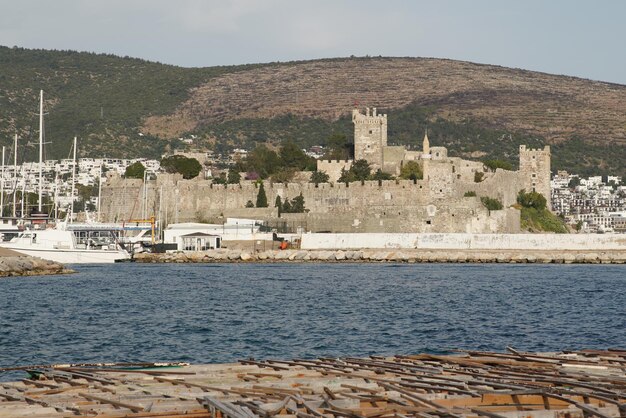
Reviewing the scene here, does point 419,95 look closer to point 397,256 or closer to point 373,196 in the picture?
point 373,196

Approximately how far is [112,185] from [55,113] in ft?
238

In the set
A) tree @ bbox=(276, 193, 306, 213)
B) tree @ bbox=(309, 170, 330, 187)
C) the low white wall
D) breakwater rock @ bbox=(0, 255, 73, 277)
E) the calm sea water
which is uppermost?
tree @ bbox=(309, 170, 330, 187)

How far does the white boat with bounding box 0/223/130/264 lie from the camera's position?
1945 inches

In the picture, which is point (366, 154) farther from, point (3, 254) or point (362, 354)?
point (362, 354)

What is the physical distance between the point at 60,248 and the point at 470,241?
17.0 meters

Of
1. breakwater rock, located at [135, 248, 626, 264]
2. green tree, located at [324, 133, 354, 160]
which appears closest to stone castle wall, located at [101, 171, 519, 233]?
breakwater rock, located at [135, 248, 626, 264]

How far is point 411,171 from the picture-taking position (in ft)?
211

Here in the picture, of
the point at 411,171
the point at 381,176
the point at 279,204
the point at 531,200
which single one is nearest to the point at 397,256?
the point at 381,176

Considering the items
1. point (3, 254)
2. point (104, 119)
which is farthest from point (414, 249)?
point (104, 119)

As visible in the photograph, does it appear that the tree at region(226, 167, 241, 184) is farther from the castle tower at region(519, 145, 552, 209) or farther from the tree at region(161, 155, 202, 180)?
the castle tower at region(519, 145, 552, 209)

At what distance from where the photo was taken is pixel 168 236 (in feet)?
192

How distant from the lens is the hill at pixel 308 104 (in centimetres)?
12625

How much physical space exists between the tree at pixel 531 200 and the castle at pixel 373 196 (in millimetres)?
545

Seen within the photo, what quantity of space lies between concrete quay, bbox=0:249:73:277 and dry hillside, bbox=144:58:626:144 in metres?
86.8
